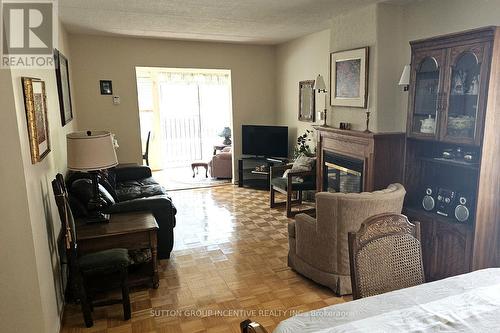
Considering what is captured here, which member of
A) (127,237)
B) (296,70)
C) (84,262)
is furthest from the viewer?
(296,70)

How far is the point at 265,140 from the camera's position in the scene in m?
5.95

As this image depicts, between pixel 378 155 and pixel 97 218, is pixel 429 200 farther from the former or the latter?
pixel 97 218

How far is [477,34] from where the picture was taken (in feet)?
7.51

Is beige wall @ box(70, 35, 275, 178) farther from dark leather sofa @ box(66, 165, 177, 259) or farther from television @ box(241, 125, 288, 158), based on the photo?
dark leather sofa @ box(66, 165, 177, 259)

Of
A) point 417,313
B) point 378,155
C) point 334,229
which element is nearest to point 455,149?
point 378,155

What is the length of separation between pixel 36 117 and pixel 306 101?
3.98 m

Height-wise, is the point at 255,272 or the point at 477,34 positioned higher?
the point at 477,34

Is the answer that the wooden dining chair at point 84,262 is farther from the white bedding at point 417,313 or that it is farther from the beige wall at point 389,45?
the beige wall at point 389,45

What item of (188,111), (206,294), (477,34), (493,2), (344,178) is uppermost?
(493,2)

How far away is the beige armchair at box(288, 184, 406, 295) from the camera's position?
98.3 inches

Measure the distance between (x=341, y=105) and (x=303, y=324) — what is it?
3.24m

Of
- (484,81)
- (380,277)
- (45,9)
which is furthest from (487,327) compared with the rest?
(45,9)

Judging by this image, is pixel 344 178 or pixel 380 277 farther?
pixel 344 178

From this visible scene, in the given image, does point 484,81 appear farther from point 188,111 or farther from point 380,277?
point 188,111
